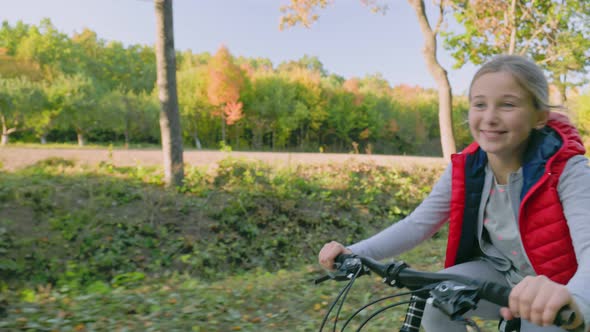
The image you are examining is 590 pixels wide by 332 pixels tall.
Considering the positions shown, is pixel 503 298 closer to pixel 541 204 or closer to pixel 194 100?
pixel 541 204

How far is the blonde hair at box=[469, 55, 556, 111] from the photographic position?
1797 mm

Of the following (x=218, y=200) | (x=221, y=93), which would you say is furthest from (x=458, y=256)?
(x=221, y=93)

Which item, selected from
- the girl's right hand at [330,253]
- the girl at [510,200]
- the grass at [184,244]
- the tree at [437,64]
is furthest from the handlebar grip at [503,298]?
the tree at [437,64]

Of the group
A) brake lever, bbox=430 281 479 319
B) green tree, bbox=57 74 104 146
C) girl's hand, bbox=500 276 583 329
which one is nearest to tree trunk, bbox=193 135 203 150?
green tree, bbox=57 74 104 146

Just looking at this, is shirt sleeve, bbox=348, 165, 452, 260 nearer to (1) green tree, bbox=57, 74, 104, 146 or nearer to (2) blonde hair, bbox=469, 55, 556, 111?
(2) blonde hair, bbox=469, 55, 556, 111

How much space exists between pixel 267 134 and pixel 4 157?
86.6 ft

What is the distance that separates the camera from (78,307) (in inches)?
179

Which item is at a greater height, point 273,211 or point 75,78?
point 75,78

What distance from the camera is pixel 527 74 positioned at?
5.91 feet

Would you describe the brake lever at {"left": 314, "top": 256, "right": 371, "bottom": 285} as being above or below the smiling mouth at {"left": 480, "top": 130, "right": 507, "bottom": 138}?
below

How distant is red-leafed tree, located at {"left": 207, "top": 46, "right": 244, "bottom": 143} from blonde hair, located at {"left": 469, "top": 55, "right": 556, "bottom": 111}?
26.2 metres

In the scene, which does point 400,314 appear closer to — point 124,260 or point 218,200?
point 124,260

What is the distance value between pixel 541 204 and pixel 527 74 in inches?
20.7

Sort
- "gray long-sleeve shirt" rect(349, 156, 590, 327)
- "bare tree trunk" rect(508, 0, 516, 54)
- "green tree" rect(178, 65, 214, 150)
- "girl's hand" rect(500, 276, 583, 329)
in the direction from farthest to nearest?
"green tree" rect(178, 65, 214, 150), "bare tree trunk" rect(508, 0, 516, 54), "gray long-sleeve shirt" rect(349, 156, 590, 327), "girl's hand" rect(500, 276, 583, 329)
